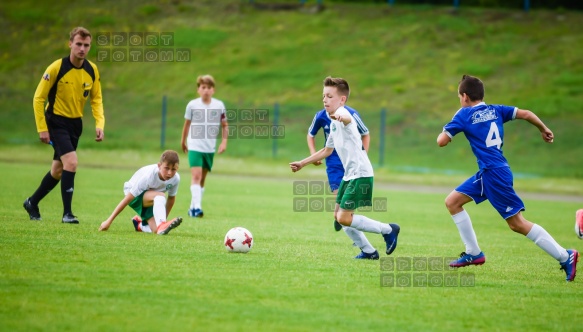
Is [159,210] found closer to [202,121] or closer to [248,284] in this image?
[248,284]

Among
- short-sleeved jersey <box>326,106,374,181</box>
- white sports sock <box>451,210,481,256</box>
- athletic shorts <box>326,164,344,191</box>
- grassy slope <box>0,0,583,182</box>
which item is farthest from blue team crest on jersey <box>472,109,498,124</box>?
grassy slope <box>0,0,583,182</box>

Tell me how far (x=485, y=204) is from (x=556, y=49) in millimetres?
25534

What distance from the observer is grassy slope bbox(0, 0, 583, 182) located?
33.8 m

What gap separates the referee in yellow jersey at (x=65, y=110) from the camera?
1043 centimetres

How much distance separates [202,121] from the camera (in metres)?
14.4

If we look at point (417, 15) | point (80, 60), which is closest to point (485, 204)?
point (80, 60)

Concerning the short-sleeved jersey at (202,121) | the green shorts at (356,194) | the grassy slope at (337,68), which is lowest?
the green shorts at (356,194)

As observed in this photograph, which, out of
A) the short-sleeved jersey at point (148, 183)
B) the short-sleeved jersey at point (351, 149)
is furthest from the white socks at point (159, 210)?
the short-sleeved jersey at point (351, 149)

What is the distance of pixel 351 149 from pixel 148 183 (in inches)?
116

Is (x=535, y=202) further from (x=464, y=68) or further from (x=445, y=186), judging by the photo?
(x=464, y=68)

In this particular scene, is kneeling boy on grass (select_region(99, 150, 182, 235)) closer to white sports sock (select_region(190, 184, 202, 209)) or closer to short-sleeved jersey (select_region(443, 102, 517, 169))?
white sports sock (select_region(190, 184, 202, 209))

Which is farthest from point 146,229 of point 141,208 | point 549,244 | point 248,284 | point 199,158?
point 549,244

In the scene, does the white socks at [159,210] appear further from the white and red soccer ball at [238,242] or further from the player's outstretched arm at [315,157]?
the player's outstretched arm at [315,157]

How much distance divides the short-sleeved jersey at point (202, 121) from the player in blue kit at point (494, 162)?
21.7 ft
